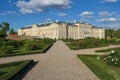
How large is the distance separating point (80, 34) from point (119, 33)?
774 inches

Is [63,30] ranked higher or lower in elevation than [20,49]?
higher

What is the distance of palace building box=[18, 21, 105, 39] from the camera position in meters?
83.7

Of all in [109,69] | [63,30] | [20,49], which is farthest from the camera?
[63,30]

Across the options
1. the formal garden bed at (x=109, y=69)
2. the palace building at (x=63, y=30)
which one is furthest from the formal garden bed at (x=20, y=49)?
the palace building at (x=63, y=30)

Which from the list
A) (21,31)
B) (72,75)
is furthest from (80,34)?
(72,75)

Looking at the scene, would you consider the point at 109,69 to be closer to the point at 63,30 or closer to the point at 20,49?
the point at 20,49

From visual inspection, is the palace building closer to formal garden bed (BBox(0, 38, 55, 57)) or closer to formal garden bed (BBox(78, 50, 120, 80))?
formal garden bed (BBox(0, 38, 55, 57))

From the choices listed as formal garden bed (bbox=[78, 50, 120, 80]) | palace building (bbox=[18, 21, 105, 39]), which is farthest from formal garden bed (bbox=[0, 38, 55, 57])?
palace building (bbox=[18, 21, 105, 39])

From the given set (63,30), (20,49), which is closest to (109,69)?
(20,49)

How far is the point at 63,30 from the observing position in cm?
8538

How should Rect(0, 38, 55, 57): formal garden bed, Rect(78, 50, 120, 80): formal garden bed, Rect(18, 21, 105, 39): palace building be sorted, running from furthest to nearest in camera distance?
1. Rect(18, 21, 105, 39): palace building
2. Rect(0, 38, 55, 57): formal garden bed
3. Rect(78, 50, 120, 80): formal garden bed

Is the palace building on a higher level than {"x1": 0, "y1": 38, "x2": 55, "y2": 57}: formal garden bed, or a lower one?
higher

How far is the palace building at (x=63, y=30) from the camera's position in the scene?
83688mm

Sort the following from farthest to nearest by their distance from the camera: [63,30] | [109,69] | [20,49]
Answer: [63,30] < [20,49] < [109,69]
